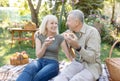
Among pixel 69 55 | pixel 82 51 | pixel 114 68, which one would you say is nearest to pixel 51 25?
pixel 69 55

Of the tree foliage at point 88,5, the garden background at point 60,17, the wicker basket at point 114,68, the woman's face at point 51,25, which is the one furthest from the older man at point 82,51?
the tree foliage at point 88,5

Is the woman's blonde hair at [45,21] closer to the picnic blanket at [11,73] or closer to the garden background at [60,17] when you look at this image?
the picnic blanket at [11,73]

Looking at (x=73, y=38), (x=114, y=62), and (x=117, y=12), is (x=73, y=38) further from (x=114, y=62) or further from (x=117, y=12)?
(x=117, y=12)

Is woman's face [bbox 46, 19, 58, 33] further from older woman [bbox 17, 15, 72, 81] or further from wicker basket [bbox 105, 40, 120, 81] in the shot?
wicker basket [bbox 105, 40, 120, 81]

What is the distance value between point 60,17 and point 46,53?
526cm

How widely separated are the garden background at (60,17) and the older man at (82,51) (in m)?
2.73

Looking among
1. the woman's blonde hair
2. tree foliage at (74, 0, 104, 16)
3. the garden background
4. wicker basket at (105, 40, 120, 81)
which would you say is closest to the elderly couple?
the woman's blonde hair

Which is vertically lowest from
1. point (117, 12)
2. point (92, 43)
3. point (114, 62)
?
point (117, 12)

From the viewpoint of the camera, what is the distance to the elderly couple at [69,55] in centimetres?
310

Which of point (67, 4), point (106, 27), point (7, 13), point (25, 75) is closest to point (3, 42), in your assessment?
point (106, 27)

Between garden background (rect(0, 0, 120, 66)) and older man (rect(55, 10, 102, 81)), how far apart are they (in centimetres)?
273

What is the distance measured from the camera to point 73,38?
2.99 meters

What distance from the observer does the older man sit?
3078 millimetres

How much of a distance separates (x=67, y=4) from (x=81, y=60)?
920 cm
